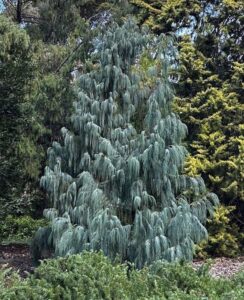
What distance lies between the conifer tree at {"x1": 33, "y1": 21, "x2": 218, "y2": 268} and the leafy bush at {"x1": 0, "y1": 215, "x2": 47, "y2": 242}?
473 centimetres

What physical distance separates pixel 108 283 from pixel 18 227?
831cm

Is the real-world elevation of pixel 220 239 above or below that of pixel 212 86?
below

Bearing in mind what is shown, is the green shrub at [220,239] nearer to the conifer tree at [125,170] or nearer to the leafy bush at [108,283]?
the conifer tree at [125,170]

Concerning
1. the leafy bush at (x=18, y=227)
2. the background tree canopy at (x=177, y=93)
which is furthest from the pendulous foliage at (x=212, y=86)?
the leafy bush at (x=18, y=227)

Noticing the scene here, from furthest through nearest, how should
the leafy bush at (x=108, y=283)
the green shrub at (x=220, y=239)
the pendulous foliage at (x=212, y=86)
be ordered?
the pendulous foliage at (x=212, y=86) < the green shrub at (x=220, y=239) < the leafy bush at (x=108, y=283)

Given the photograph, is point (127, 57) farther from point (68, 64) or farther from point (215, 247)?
point (215, 247)

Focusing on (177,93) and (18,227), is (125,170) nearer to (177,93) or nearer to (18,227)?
(177,93)

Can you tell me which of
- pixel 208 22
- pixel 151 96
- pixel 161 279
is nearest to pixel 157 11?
pixel 208 22

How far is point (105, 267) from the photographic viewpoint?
4355 millimetres

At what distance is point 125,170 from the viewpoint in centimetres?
651

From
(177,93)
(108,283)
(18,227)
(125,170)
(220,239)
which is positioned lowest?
(18,227)

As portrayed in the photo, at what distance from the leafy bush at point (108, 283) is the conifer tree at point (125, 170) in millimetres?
1670

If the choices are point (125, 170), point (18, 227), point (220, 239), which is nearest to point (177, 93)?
point (220, 239)

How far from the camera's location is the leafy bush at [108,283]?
392cm
